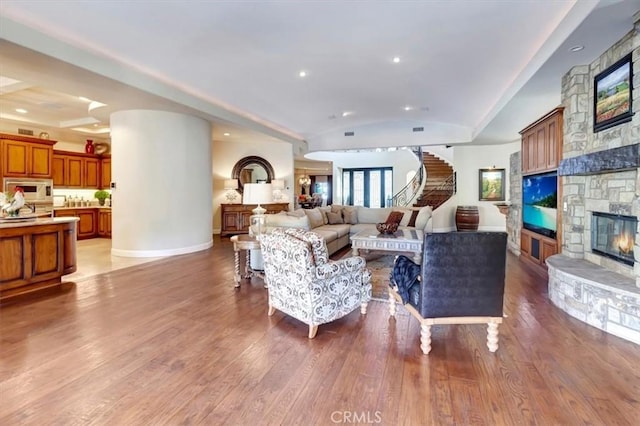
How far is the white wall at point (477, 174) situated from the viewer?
9.48m

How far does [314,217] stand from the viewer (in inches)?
280

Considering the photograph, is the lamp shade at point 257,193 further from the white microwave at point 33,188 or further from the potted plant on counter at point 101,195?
the potted plant on counter at point 101,195

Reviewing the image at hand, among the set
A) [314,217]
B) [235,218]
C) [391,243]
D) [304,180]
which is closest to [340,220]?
[314,217]

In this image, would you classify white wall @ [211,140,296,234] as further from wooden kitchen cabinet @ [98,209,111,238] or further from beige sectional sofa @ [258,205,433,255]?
wooden kitchen cabinet @ [98,209,111,238]

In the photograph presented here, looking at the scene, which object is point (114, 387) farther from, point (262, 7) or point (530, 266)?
point (530, 266)

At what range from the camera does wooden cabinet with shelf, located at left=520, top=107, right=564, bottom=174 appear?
15.0 feet

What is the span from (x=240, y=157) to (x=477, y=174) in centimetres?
715

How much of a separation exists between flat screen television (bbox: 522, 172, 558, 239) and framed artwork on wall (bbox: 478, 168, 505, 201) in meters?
3.67

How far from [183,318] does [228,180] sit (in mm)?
6793

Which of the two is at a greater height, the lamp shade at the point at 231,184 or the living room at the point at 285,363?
the lamp shade at the point at 231,184

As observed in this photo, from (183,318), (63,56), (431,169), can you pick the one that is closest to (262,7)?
(63,56)

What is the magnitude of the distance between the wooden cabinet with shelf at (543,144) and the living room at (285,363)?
633 mm

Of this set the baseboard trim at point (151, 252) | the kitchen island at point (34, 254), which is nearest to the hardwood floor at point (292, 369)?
the kitchen island at point (34, 254)

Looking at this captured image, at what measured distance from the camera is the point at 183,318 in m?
3.33
